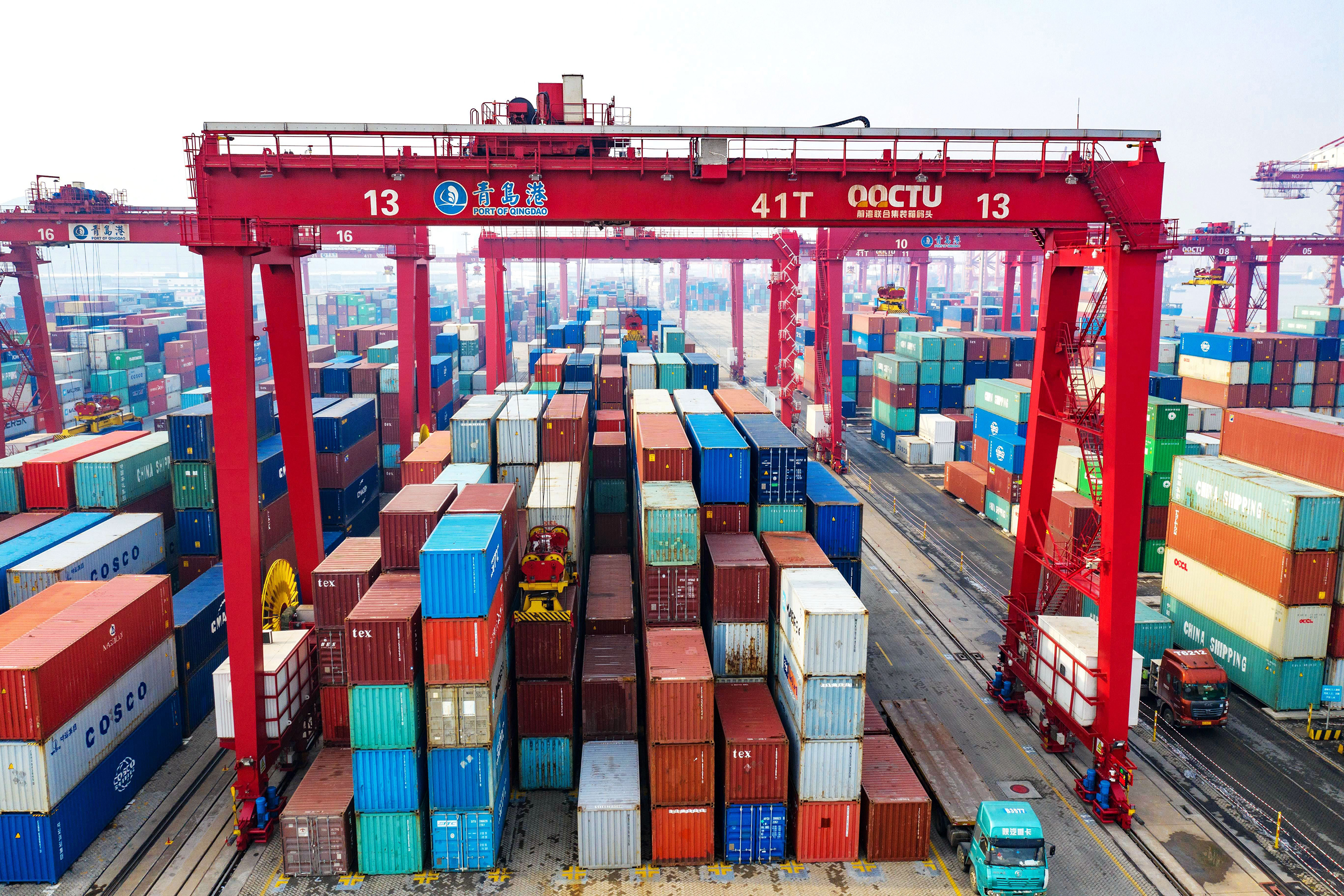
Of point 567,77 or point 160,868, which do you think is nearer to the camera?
point 160,868

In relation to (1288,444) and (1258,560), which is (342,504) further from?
(1288,444)

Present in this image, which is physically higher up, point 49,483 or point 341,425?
point 341,425

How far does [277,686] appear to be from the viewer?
70.5 ft

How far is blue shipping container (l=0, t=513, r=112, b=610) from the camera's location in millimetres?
23062

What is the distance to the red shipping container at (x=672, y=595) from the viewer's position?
2173 centimetres

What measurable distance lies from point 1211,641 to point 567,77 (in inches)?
1071

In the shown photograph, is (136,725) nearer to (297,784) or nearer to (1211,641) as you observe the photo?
(297,784)

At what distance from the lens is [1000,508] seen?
146ft

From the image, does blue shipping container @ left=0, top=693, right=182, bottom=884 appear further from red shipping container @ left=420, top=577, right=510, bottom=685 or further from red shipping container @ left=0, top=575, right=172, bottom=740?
red shipping container @ left=420, top=577, right=510, bottom=685

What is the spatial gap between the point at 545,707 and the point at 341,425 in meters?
20.3

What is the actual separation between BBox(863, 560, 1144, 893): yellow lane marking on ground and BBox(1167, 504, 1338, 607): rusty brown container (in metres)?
8.85

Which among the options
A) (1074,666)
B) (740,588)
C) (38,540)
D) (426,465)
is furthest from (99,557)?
(1074,666)

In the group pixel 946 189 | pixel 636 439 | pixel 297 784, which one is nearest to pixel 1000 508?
pixel 636 439

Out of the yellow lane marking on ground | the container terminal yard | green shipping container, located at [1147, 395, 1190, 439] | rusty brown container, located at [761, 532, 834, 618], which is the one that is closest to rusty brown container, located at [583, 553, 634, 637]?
the container terminal yard
